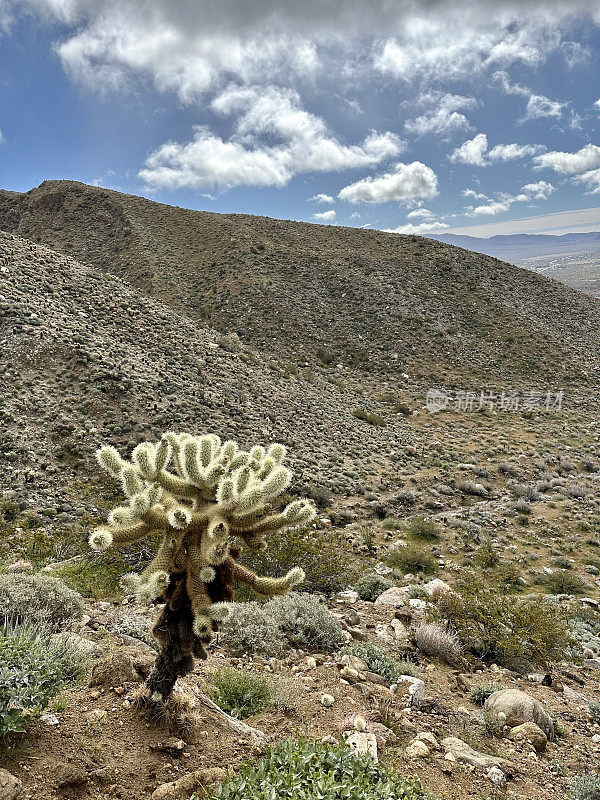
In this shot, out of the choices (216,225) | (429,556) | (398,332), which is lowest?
(429,556)

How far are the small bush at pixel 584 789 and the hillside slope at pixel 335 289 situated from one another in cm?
2372

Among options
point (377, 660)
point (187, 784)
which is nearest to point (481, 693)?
point (377, 660)

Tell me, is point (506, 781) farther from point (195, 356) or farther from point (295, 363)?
point (295, 363)

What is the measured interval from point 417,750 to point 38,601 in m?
4.24

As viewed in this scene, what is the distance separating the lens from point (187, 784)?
305 cm

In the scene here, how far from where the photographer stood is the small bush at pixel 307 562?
877cm

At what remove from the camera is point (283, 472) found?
4.13 metres

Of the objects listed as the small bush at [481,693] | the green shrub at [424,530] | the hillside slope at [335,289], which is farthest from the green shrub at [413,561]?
the hillside slope at [335,289]

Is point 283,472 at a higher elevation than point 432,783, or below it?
higher

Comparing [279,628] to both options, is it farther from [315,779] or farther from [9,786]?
[9,786]

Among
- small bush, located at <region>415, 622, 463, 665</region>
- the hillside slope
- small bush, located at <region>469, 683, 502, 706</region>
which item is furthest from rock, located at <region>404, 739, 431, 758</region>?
the hillside slope

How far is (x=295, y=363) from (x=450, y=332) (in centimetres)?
1286

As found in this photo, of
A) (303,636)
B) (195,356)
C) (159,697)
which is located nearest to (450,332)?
(195,356)

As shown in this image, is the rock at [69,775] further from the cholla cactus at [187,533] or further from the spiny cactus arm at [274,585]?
the spiny cactus arm at [274,585]
